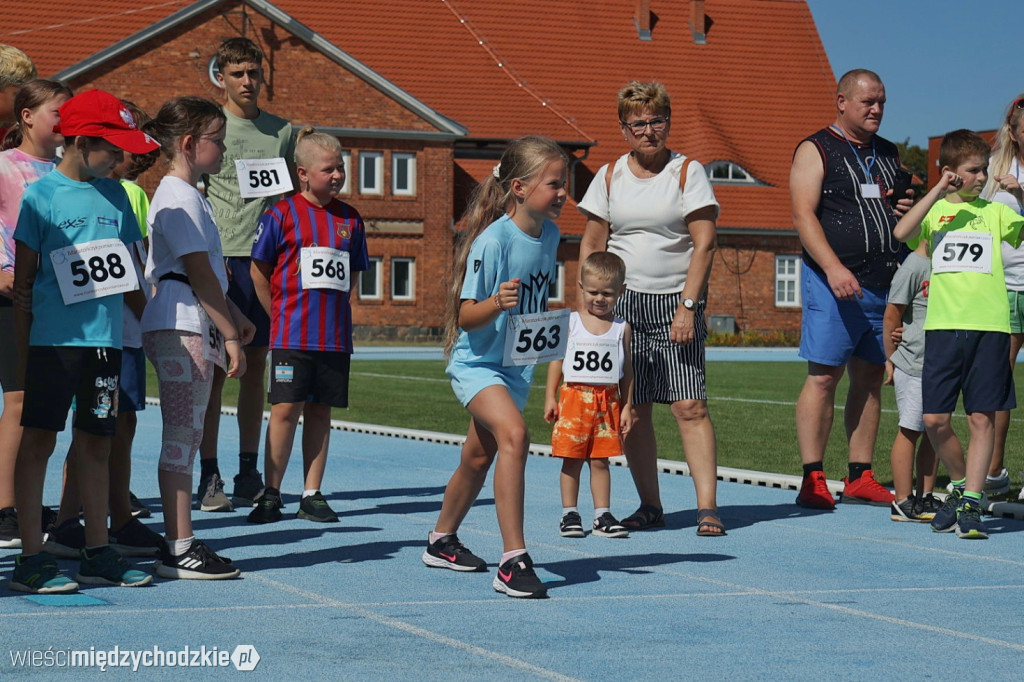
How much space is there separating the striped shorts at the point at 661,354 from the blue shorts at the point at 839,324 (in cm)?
122

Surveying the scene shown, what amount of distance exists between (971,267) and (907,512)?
1.51 metres

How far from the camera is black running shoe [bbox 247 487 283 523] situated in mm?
8570

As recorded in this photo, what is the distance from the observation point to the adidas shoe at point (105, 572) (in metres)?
6.46

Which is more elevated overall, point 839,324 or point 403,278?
point 403,278

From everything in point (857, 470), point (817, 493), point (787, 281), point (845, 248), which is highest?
point (787, 281)

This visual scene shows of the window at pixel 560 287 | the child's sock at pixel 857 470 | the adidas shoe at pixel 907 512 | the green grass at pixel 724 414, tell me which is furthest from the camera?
the window at pixel 560 287

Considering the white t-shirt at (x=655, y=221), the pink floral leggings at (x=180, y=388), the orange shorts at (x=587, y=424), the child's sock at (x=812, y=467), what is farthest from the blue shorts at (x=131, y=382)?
the child's sock at (x=812, y=467)

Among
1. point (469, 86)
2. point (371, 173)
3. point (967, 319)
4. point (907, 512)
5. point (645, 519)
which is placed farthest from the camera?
point (469, 86)

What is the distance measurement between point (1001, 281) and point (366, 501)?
408 cm

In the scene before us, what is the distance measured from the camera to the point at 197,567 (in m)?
6.68

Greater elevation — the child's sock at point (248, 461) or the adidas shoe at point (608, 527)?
the child's sock at point (248, 461)

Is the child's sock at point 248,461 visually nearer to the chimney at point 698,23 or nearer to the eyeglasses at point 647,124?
the eyeglasses at point 647,124

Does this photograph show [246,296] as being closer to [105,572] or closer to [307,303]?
[307,303]

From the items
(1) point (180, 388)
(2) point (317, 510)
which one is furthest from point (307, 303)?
(1) point (180, 388)
